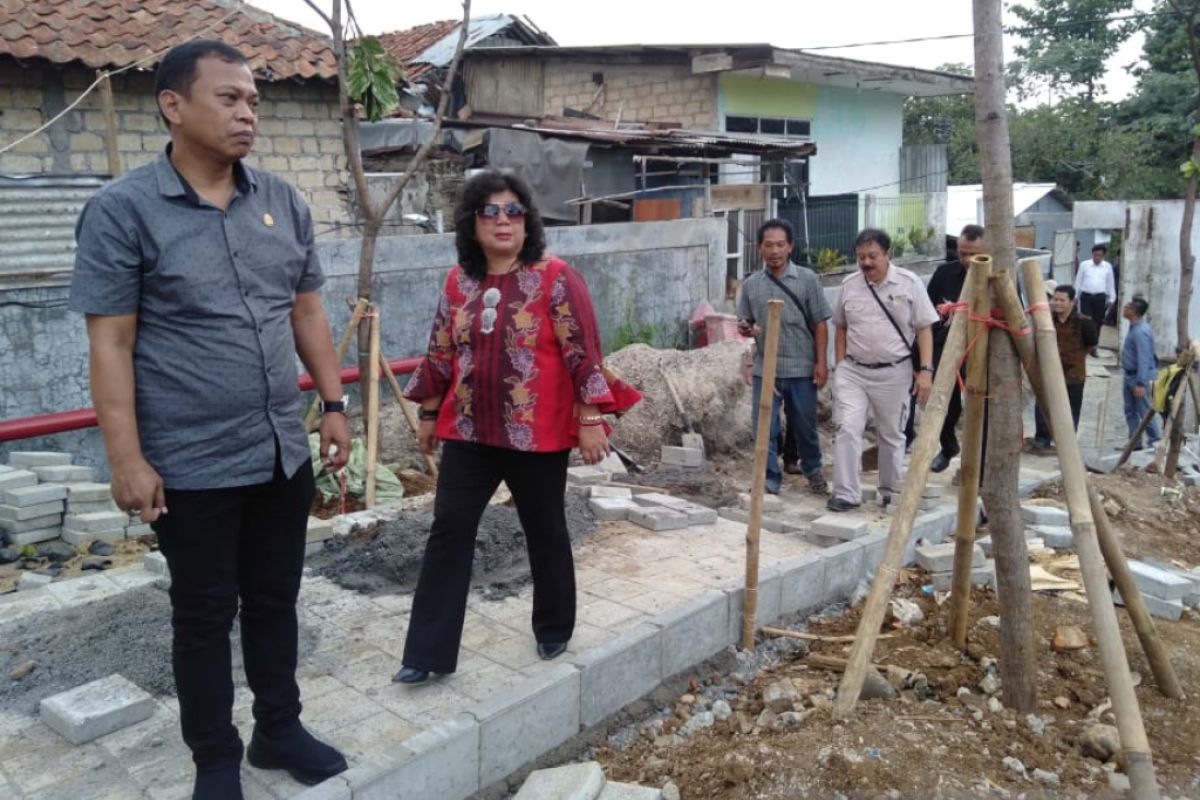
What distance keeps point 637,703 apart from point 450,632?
870 mm

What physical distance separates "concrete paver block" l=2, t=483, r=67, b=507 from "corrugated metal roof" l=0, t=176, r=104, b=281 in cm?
227

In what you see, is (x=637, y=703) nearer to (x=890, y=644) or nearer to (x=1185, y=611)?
(x=890, y=644)

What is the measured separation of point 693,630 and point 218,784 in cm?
214

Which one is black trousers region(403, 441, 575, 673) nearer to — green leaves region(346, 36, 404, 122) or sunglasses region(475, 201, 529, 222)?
sunglasses region(475, 201, 529, 222)

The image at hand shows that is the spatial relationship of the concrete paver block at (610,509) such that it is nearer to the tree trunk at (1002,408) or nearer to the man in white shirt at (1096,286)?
the tree trunk at (1002,408)

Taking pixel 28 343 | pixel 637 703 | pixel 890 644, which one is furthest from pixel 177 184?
pixel 28 343

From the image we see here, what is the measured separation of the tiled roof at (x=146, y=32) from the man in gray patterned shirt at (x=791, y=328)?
552 centimetres

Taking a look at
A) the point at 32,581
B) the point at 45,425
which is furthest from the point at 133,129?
the point at 32,581

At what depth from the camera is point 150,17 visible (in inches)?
424

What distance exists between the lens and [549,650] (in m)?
3.95

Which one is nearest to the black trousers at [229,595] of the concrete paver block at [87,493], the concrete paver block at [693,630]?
the concrete paver block at [693,630]

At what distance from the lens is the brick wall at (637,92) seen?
17328mm

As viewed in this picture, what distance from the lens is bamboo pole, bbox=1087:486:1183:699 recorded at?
3752 millimetres

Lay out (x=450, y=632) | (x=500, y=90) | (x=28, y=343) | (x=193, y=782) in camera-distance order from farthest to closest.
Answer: (x=500, y=90)
(x=28, y=343)
(x=450, y=632)
(x=193, y=782)
